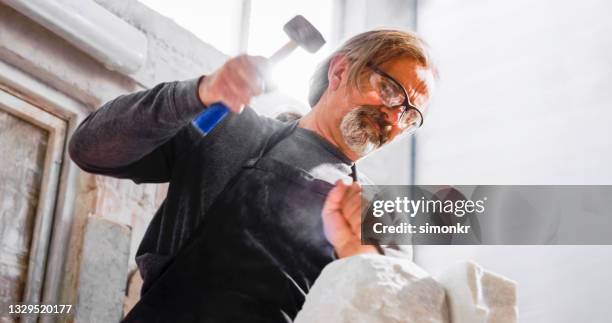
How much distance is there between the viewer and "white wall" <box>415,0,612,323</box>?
2.93 meters

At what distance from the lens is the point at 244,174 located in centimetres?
167

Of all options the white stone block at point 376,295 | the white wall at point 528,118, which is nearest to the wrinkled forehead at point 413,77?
the white stone block at point 376,295

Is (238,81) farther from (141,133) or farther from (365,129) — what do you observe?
(365,129)

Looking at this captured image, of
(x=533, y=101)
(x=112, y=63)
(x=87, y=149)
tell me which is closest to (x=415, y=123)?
(x=87, y=149)

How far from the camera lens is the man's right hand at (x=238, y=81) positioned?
150 cm

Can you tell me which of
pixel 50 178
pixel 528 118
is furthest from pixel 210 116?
pixel 528 118

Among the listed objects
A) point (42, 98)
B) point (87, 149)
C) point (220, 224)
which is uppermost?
point (42, 98)

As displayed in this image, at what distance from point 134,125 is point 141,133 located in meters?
0.02

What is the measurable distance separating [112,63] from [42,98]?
0.72 feet

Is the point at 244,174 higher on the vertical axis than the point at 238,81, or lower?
lower

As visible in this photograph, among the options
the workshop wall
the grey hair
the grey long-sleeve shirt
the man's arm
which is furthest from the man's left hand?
the workshop wall

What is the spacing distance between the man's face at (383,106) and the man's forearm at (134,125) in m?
0.38

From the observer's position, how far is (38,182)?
2.18 meters

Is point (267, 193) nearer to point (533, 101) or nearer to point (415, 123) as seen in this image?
point (415, 123)
